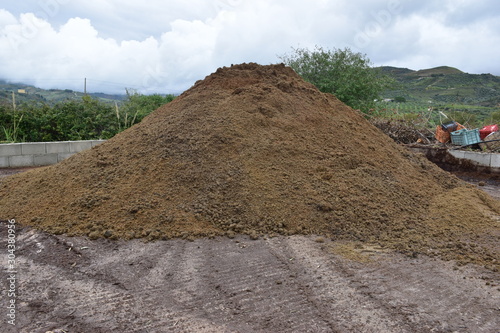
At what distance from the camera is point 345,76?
11.1 meters

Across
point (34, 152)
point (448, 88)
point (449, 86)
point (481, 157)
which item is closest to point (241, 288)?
point (34, 152)

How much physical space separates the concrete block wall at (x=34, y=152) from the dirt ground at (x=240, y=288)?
15.3 feet

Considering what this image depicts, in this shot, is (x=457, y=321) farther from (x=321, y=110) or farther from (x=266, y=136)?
(x=321, y=110)

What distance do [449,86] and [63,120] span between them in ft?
84.1

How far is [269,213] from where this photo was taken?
3.61 m

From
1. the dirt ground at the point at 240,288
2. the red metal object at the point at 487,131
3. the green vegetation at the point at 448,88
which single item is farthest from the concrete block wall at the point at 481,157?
the green vegetation at the point at 448,88

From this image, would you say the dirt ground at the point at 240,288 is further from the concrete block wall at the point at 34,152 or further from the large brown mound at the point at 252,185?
the concrete block wall at the point at 34,152

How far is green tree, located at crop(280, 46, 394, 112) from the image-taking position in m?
11.1

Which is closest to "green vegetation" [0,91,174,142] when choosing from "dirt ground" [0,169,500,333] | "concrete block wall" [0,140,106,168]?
"concrete block wall" [0,140,106,168]

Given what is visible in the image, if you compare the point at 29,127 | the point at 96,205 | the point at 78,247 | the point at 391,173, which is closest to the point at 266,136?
the point at 391,173

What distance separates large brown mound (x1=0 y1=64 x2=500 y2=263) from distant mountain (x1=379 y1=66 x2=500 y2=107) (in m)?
18.4

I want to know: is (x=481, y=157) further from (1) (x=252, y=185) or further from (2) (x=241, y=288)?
(2) (x=241, y=288)

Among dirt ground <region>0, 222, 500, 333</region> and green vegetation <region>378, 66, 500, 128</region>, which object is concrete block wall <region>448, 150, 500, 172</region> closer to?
dirt ground <region>0, 222, 500, 333</region>

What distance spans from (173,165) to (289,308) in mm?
2412
